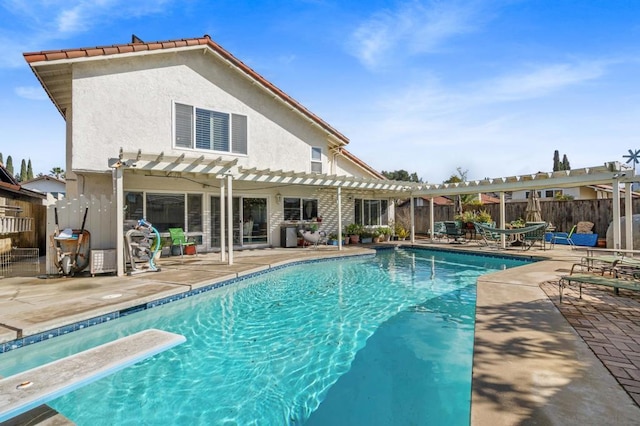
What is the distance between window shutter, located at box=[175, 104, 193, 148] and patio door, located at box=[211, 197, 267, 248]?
223 cm

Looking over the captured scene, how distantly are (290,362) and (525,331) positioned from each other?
274cm

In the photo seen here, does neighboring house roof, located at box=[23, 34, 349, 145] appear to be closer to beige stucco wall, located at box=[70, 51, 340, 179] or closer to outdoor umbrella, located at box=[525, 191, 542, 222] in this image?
beige stucco wall, located at box=[70, 51, 340, 179]

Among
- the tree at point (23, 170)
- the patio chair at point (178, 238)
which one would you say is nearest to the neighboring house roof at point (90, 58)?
the patio chair at point (178, 238)

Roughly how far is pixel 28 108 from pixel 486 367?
59.6 feet

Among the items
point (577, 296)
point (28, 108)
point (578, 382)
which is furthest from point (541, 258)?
point (28, 108)

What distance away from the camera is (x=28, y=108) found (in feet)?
46.4

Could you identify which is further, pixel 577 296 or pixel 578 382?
pixel 577 296

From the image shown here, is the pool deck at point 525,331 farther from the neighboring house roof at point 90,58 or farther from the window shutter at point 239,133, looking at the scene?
the window shutter at point 239,133

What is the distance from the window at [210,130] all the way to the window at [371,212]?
727 cm

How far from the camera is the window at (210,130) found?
37.7 feet

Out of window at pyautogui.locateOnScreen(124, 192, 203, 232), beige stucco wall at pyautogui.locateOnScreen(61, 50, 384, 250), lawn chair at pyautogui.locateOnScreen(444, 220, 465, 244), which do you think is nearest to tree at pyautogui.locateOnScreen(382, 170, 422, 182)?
lawn chair at pyautogui.locateOnScreen(444, 220, 465, 244)

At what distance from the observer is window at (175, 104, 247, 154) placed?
1149cm

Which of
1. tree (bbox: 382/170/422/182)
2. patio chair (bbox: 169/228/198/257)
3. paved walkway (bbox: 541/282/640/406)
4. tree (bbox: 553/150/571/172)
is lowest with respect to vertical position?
paved walkway (bbox: 541/282/640/406)

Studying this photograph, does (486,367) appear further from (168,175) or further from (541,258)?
(168,175)
